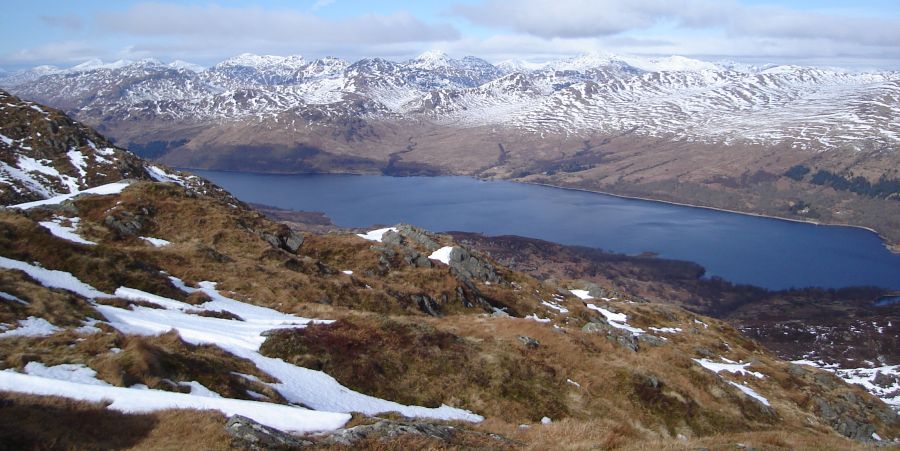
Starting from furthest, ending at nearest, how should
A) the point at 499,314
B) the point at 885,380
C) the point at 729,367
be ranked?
the point at 885,380, the point at 729,367, the point at 499,314

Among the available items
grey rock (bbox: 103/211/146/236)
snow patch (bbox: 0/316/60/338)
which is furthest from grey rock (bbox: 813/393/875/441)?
A: grey rock (bbox: 103/211/146/236)

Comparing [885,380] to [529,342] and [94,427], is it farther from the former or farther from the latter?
[94,427]

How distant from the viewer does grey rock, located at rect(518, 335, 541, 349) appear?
30.1 metres

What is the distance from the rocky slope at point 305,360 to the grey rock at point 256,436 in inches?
2.0

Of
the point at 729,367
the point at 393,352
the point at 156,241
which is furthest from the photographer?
the point at 729,367

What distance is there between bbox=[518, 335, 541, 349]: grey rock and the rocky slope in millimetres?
121

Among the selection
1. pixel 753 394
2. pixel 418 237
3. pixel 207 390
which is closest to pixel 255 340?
pixel 207 390

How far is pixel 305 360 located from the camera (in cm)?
2167

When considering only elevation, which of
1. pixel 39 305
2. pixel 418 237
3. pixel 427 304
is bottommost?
pixel 427 304

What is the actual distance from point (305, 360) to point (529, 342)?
13691 mm

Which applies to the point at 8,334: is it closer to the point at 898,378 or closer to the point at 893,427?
the point at 893,427

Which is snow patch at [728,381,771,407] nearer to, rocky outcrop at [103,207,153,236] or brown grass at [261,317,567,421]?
brown grass at [261,317,567,421]

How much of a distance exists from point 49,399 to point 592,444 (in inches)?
548

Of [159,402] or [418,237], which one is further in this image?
[418,237]
